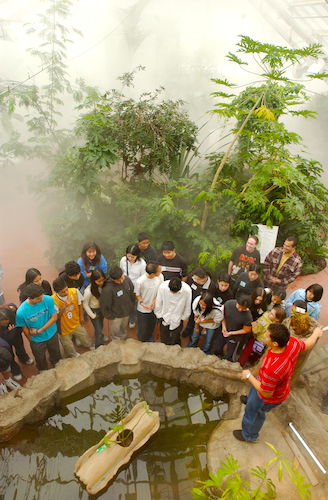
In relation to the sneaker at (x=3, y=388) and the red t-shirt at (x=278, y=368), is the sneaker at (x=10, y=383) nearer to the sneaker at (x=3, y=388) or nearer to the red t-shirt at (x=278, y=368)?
the sneaker at (x=3, y=388)

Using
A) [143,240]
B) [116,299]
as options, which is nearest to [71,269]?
[116,299]

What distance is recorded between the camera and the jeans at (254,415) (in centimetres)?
232

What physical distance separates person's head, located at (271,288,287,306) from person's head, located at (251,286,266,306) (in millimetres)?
129

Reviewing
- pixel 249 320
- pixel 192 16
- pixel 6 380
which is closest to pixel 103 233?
pixel 6 380

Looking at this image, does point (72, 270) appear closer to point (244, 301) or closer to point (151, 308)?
point (151, 308)

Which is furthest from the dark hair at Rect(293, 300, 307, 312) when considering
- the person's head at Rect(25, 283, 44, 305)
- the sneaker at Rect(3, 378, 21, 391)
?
the sneaker at Rect(3, 378, 21, 391)

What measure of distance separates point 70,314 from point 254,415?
2.25 metres

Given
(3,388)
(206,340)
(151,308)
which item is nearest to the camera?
(3,388)

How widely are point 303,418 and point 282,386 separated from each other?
2.33ft

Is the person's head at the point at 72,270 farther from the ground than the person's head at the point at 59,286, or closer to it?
farther from the ground

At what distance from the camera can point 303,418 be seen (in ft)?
8.41

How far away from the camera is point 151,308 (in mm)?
3465

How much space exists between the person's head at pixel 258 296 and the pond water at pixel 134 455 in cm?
118

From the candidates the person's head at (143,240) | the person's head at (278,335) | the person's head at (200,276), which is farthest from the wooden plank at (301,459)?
the person's head at (143,240)
